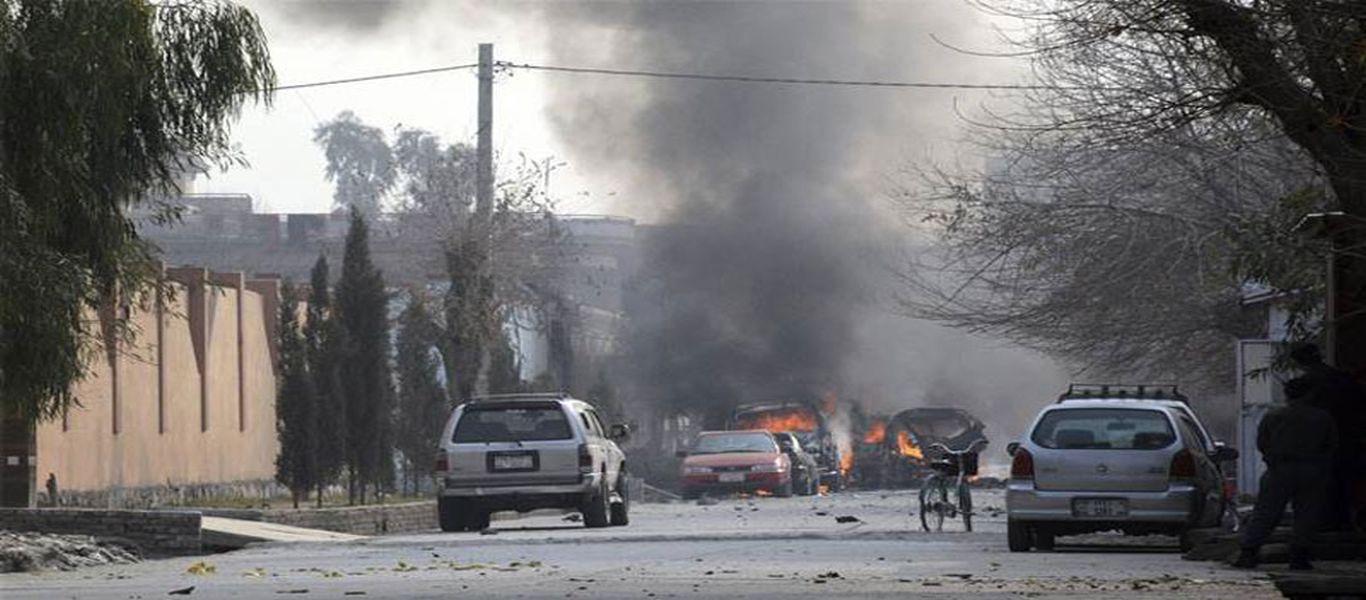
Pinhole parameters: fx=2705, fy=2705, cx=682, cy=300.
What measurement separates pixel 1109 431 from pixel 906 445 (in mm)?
35263

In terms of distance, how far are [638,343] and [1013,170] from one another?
35.0 metres

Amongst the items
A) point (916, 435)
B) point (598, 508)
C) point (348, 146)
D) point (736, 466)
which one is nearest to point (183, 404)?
point (736, 466)

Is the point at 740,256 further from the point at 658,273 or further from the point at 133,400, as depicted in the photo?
the point at 133,400

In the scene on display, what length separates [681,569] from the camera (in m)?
19.8

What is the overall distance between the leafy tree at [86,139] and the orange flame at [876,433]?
37.0 meters

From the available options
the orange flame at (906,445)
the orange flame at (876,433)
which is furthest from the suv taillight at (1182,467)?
the orange flame at (876,433)

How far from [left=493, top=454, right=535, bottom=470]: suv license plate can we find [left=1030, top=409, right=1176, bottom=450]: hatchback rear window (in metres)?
7.96

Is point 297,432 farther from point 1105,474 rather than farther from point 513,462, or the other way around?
point 1105,474

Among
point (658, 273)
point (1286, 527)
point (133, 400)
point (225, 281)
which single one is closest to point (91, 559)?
point (1286, 527)

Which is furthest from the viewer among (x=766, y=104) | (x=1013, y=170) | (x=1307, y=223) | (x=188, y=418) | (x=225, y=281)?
(x=766, y=104)

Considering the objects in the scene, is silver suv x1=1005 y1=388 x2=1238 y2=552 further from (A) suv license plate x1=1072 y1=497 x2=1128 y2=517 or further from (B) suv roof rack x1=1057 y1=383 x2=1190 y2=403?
(B) suv roof rack x1=1057 y1=383 x2=1190 y2=403

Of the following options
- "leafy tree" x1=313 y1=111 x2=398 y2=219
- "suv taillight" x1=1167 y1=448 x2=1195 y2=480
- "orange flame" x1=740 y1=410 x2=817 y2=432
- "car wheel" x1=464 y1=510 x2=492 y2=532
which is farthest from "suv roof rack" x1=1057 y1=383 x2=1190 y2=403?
"leafy tree" x1=313 y1=111 x2=398 y2=219

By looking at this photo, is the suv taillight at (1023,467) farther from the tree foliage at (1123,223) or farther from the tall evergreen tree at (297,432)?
the tall evergreen tree at (297,432)

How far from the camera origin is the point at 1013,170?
37125 millimetres
